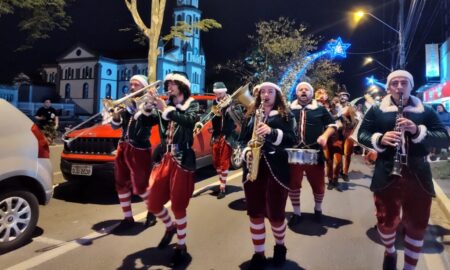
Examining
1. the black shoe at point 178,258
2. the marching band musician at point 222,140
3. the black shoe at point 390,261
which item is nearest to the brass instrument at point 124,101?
the black shoe at point 178,258

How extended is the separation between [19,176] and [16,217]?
1.53ft

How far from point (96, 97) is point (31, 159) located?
57.2m

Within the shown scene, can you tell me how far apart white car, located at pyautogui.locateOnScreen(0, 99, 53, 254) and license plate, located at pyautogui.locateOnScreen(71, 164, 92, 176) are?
5.24ft

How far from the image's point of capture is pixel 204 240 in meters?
4.98

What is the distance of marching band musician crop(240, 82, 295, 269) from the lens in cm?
390

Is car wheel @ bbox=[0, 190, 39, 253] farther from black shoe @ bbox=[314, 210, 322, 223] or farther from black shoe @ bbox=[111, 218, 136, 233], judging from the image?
black shoe @ bbox=[314, 210, 322, 223]

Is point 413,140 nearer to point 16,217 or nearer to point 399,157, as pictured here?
point 399,157

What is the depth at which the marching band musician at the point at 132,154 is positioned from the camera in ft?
16.5

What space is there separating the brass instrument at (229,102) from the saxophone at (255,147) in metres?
0.79

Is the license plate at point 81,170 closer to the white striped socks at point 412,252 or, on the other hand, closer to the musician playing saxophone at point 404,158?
the musician playing saxophone at point 404,158

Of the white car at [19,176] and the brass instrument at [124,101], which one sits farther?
the brass instrument at [124,101]

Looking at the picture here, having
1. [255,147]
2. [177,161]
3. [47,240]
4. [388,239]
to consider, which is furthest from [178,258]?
[388,239]

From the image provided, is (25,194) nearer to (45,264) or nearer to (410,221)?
(45,264)

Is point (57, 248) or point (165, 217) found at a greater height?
point (165, 217)
